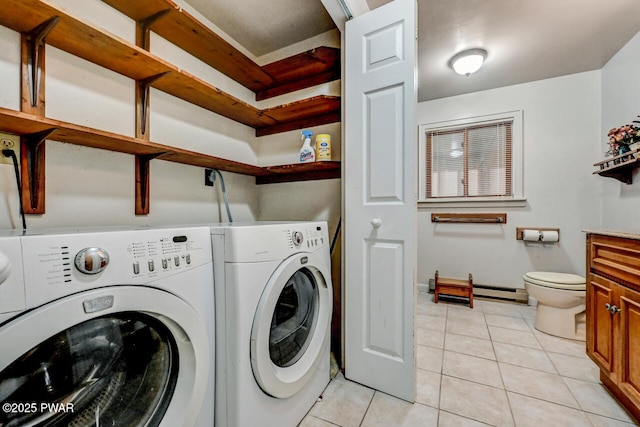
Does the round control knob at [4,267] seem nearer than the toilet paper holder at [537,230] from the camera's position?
Yes

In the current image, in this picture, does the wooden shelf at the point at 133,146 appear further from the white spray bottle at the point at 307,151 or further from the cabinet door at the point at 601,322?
the cabinet door at the point at 601,322

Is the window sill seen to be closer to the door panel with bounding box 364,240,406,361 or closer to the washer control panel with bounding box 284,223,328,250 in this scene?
the door panel with bounding box 364,240,406,361

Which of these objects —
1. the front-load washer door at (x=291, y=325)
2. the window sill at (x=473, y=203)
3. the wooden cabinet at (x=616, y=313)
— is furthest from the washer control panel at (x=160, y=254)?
the window sill at (x=473, y=203)

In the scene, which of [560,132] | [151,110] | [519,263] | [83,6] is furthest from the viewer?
[519,263]

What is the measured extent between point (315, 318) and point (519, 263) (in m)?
2.39

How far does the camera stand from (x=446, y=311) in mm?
2453

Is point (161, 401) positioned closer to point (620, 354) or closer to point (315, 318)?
point (315, 318)

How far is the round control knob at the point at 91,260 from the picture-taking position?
55cm

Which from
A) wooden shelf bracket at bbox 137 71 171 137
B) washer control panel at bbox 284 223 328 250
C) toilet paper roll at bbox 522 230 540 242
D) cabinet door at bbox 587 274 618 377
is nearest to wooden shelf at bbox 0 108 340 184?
wooden shelf bracket at bbox 137 71 171 137

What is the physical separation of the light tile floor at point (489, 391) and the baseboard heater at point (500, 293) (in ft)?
2.21

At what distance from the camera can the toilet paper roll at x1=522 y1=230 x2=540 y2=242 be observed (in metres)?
2.46

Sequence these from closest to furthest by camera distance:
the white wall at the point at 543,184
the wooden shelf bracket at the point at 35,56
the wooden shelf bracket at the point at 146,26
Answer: the wooden shelf bracket at the point at 35,56, the wooden shelf bracket at the point at 146,26, the white wall at the point at 543,184

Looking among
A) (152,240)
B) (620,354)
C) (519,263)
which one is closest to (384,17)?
(152,240)

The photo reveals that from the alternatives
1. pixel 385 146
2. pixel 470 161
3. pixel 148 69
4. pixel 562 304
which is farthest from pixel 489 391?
pixel 148 69
